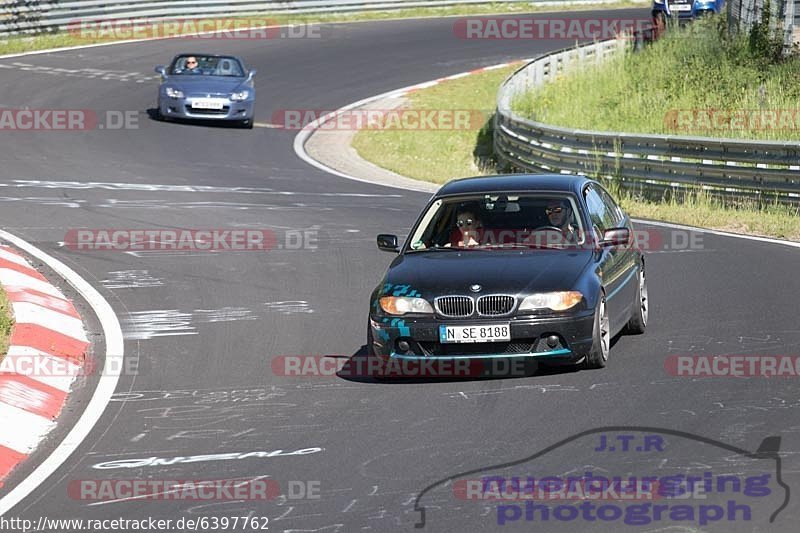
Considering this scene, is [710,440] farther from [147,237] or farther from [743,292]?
[147,237]

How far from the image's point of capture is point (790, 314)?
11.8 meters

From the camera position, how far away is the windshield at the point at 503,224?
10625mm

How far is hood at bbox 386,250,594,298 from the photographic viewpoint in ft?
31.9

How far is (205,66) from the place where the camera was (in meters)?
29.8

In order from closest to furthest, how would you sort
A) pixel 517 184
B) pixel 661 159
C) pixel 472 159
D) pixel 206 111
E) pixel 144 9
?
pixel 517 184, pixel 661 159, pixel 206 111, pixel 472 159, pixel 144 9

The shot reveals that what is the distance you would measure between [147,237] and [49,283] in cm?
313

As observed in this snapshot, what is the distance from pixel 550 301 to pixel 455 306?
645 millimetres

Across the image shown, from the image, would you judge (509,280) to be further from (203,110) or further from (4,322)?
(203,110)

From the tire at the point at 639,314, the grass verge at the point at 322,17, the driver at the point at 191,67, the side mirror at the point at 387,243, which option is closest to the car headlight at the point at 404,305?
the side mirror at the point at 387,243

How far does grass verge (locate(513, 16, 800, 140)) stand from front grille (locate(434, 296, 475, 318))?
15726mm

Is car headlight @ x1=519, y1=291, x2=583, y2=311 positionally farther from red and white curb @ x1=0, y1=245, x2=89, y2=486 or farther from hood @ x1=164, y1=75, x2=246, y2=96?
hood @ x1=164, y1=75, x2=246, y2=96

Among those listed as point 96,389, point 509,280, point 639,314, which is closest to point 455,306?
point 509,280

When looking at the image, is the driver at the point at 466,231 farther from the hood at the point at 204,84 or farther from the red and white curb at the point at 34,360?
the hood at the point at 204,84

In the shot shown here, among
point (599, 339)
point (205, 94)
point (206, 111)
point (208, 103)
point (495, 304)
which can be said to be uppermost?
point (495, 304)
